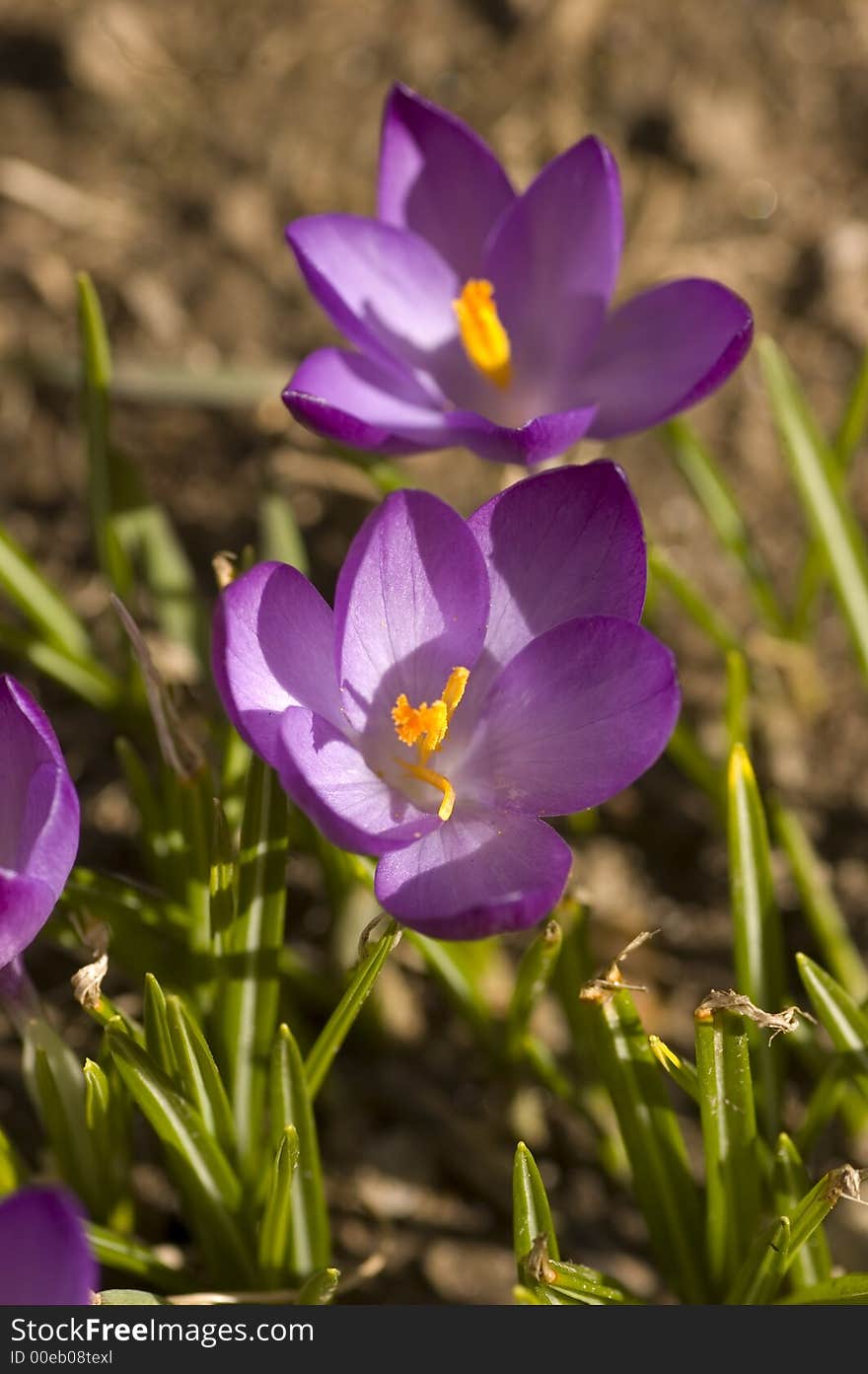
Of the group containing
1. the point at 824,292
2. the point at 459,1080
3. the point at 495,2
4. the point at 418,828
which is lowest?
the point at 459,1080

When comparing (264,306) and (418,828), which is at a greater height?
(264,306)

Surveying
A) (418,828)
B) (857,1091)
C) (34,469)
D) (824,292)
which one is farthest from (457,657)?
(824,292)

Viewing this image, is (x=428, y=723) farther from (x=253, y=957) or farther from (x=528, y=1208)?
(x=528, y=1208)

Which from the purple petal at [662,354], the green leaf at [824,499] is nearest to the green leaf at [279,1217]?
the purple petal at [662,354]

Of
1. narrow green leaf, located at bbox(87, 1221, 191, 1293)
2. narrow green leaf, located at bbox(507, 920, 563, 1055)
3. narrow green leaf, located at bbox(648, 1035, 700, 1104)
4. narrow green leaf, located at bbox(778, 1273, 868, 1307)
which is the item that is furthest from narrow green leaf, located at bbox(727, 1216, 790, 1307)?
narrow green leaf, located at bbox(87, 1221, 191, 1293)

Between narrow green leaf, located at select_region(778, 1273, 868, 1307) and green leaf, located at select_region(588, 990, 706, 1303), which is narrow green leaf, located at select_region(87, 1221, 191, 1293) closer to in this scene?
green leaf, located at select_region(588, 990, 706, 1303)

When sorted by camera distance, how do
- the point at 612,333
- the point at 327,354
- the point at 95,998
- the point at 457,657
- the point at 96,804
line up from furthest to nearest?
the point at 96,804 → the point at 612,333 → the point at 327,354 → the point at 457,657 → the point at 95,998

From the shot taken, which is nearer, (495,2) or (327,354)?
(327,354)

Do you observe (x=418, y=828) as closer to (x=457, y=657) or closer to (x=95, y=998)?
(x=457, y=657)
